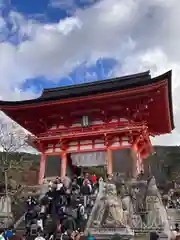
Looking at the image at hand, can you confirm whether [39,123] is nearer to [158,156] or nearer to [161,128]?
[161,128]

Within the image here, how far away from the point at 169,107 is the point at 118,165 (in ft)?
19.7

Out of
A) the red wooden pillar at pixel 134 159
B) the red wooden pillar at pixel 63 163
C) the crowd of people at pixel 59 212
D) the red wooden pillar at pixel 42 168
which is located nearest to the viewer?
the crowd of people at pixel 59 212

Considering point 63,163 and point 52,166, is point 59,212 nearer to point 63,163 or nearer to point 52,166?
point 63,163

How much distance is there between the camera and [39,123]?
841 inches

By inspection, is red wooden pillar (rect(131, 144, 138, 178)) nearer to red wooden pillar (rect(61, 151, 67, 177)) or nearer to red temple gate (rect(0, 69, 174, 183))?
red temple gate (rect(0, 69, 174, 183))

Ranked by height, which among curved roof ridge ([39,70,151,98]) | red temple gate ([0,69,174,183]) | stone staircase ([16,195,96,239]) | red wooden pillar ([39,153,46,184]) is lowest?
stone staircase ([16,195,96,239])

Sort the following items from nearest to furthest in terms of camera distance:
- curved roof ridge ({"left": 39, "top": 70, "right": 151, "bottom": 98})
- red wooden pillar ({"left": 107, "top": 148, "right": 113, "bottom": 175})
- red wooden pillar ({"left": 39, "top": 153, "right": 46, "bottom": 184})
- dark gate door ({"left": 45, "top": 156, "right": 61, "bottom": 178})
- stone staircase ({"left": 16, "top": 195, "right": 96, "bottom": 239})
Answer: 1. stone staircase ({"left": 16, "top": 195, "right": 96, "bottom": 239})
2. red wooden pillar ({"left": 107, "top": 148, "right": 113, "bottom": 175})
3. red wooden pillar ({"left": 39, "top": 153, "right": 46, "bottom": 184})
4. dark gate door ({"left": 45, "top": 156, "right": 61, "bottom": 178})
5. curved roof ridge ({"left": 39, "top": 70, "right": 151, "bottom": 98})

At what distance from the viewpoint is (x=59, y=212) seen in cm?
1119

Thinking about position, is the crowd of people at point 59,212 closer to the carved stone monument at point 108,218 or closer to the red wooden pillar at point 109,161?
the carved stone monument at point 108,218

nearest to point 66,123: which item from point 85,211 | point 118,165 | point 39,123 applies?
point 39,123

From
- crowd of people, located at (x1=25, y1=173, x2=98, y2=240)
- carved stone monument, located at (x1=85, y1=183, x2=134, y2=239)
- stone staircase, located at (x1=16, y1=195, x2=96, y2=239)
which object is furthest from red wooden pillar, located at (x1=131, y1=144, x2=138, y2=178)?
carved stone monument, located at (x1=85, y1=183, x2=134, y2=239)

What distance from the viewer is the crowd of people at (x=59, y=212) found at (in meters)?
10.5

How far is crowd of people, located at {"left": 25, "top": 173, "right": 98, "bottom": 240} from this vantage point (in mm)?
10477

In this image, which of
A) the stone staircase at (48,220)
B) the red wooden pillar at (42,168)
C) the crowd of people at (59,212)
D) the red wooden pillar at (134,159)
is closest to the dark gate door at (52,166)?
the red wooden pillar at (42,168)
